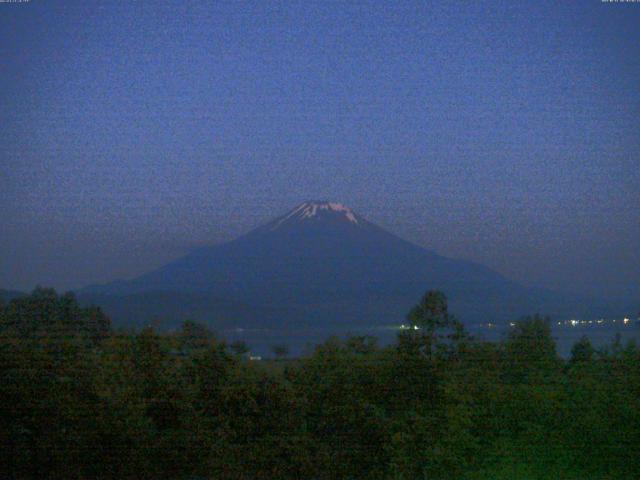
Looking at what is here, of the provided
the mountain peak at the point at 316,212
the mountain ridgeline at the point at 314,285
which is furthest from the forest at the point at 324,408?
the mountain peak at the point at 316,212

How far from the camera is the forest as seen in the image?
315 centimetres

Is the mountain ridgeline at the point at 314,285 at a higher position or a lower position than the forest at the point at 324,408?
higher

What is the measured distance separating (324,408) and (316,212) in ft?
6.92

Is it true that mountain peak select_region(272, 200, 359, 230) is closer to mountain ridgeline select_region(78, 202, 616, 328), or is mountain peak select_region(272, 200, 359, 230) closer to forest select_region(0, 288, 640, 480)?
mountain ridgeline select_region(78, 202, 616, 328)

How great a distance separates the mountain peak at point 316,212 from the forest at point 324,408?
143 centimetres

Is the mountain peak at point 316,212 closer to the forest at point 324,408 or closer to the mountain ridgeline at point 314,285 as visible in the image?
the mountain ridgeline at point 314,285

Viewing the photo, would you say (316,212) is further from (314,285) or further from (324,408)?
(324,408)

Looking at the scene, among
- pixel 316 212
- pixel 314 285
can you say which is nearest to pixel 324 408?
pixel 314 285

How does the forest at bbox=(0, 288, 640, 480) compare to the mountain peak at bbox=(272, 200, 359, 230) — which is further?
the mountain peak at bbox=(272, 200, 359, 230)

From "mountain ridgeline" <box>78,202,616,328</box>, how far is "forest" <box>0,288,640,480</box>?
0.26 metres

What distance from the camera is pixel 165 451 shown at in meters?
3.23

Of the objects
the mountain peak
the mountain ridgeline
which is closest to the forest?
the mountain ridgeline

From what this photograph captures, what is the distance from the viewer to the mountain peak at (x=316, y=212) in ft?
15.1

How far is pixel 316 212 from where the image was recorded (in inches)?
198
